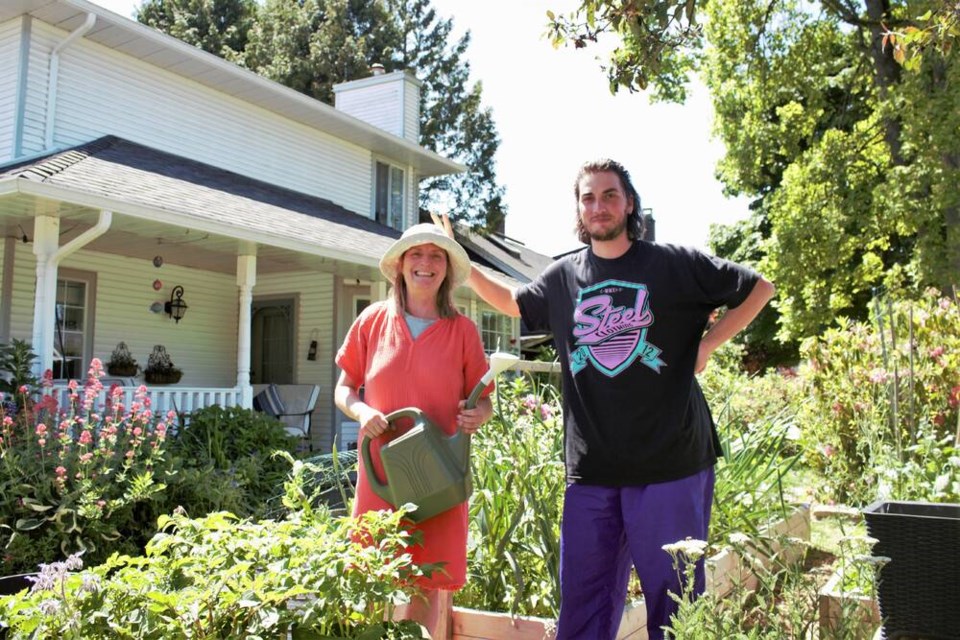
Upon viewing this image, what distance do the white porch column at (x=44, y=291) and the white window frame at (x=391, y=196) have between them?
7.71 m

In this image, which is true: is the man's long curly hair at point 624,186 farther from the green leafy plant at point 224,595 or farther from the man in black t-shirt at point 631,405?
the green leafy plant at point 224,595

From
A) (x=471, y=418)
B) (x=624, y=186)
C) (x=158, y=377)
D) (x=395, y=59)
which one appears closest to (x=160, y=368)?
(x=158, y=377)

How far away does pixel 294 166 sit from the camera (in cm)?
1276

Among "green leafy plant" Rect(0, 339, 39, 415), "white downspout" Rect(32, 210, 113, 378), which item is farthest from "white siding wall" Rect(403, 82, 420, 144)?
"green leafy plant" Rect(0, 339, 39, 415)

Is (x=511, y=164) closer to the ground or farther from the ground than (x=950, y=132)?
farther from the ground

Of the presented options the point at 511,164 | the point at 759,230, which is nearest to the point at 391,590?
the point at 759,230

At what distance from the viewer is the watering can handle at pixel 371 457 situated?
2.27 meters

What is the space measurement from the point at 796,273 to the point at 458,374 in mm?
11151

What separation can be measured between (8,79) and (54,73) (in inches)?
19.2

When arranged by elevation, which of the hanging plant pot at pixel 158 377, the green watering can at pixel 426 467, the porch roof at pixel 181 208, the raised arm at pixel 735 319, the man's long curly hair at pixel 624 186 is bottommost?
the green watering can at pixel 426 467

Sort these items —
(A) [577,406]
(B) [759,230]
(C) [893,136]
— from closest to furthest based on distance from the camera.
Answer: (A) [577,406] → (C) [893,136] → (B) [759,230]

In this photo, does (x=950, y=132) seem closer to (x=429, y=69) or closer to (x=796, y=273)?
(x=796, y=273)

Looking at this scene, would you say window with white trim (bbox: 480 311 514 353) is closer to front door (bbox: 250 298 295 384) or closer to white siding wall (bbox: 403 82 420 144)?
white siding wall (bbox: 403 82 420 144)

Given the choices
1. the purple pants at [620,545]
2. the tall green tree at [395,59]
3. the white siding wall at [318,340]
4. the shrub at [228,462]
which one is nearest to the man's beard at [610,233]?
the purple pants at [620,545]
